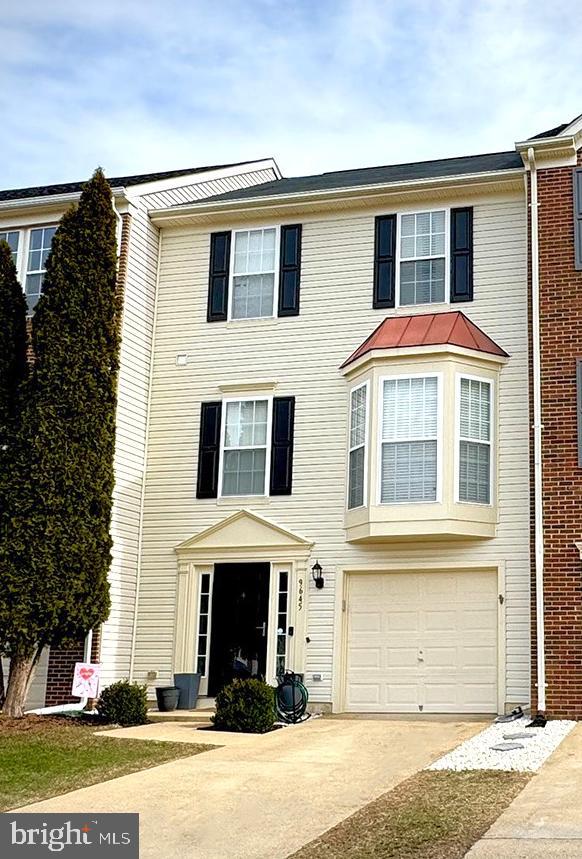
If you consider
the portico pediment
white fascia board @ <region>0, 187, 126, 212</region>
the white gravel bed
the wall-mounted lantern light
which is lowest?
the white gravel bed

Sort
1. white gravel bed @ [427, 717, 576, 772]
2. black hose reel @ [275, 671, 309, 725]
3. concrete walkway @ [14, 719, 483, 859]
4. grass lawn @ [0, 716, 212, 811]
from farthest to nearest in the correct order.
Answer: black hose reel @ [275, 671, 309, 725] < white gravel bed @ [427, 717, 576, 772] < grass lawn @ [0, 716, 212, 811] < concrete walkway @ [14, 719, 483, 859]

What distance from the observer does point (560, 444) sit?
16250 mm

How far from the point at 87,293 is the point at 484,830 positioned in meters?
10.5

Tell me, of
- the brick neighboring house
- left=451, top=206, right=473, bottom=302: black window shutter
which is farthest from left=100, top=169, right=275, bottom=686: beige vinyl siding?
the brick neighboring house

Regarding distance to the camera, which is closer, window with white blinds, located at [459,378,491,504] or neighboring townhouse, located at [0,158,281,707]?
window with white blinds, located at [459,378,491,504]

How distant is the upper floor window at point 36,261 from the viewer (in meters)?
19.7

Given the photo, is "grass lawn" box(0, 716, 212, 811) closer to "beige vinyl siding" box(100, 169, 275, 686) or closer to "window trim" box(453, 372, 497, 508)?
"beige vinyl siding" box(100, 169, 275, 686)

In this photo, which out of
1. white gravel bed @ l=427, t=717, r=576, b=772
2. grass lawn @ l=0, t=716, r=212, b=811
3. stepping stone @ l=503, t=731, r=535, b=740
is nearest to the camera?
grass lawn @ l=0, t=716, r=212, b=811

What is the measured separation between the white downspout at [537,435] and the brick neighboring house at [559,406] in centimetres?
3

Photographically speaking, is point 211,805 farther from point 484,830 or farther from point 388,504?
Result: point 388,504

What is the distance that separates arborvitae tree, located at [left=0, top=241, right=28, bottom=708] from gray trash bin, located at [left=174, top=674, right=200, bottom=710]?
8.71 feet

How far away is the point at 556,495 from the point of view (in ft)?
52.9

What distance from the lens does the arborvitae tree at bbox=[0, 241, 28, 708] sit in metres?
16.8

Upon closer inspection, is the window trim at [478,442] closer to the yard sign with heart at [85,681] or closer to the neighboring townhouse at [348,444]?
the neighboring townhouse at [348,444]
